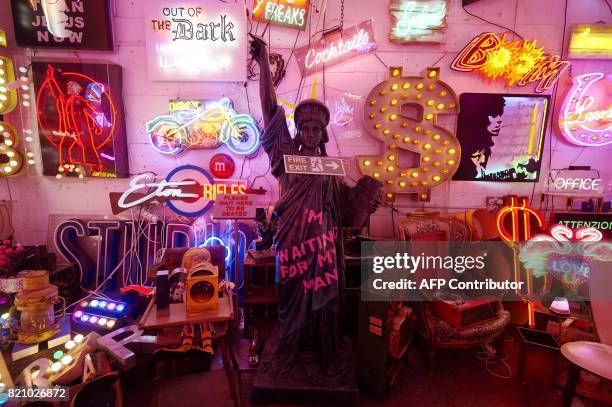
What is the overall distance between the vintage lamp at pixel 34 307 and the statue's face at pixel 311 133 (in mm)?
2505

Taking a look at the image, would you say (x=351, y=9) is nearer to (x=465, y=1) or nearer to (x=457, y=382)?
(x=465, y=1)

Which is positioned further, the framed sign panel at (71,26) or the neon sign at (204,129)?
the neon sign at (204,129)

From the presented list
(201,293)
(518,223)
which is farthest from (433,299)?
(201,293)

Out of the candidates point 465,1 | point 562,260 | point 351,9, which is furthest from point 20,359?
point 465,1

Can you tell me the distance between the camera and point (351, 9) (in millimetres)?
3145

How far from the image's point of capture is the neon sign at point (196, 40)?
3027mm

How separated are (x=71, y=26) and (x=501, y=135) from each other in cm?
494

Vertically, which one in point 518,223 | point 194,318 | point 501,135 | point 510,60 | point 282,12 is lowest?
point 194,318

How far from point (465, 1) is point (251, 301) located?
3.98m

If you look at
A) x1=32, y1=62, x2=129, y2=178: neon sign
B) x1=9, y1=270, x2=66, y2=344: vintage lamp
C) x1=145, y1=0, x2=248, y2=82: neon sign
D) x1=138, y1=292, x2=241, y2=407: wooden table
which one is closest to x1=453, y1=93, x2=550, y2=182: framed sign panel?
x1=145, y1=0, x2=248, y2=82: neon sign

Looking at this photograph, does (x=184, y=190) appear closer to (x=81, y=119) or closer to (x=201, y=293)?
(x=81, y=119)

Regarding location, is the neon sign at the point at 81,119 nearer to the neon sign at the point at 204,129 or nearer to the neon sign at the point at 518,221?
the neon sign at the point at 204,129

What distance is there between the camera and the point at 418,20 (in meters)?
3.08

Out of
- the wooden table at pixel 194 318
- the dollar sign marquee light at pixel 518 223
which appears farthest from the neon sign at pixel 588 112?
the wooden table at pixel 194 318
